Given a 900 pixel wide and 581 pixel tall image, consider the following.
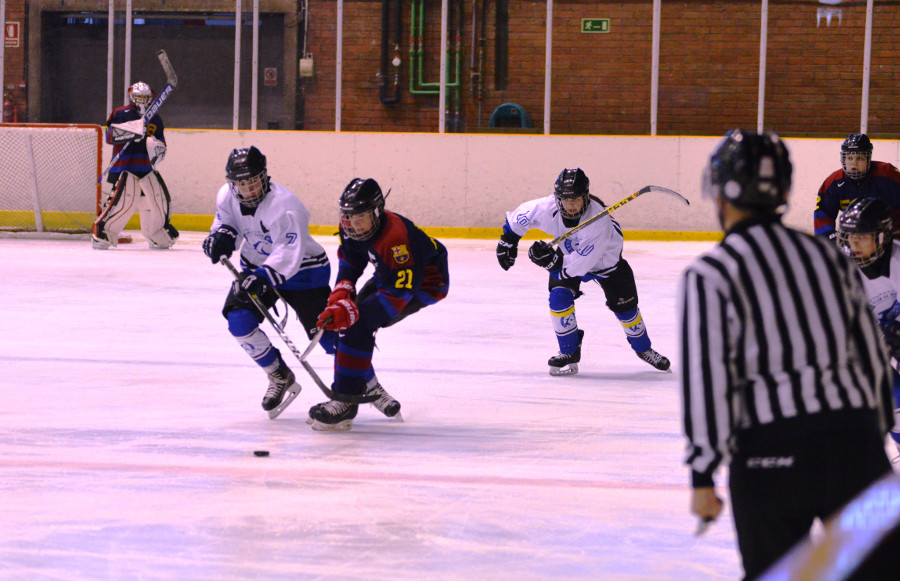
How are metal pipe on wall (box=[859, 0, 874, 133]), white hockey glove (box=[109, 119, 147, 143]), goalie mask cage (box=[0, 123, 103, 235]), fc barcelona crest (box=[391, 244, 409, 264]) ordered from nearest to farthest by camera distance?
fc barcelona crest (box=[391, 244, 409, 264]) < white hockey glove (box=[109, 119, 147, 143]) < goalie mask cage (box=[0, 123, 103, 235]) < metal pipe on wall (box=[859, 0, 874, 133])

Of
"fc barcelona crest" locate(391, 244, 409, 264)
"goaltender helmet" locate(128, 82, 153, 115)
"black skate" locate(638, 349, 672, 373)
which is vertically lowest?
"black skate" locate(638, 349, 672, 373)

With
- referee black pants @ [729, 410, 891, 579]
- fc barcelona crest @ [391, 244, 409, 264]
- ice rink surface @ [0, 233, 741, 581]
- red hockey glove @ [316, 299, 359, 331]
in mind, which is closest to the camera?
referee black pants @ [729, 410, 891, 579]

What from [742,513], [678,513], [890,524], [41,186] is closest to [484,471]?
[678,513]

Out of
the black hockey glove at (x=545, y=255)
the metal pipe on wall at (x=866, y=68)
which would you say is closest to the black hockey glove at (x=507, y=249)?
the black hockey glove at (x=545, y=255)

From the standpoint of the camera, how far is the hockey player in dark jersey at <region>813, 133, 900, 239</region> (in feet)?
17.7

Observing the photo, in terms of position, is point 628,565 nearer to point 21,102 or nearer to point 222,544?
point 222,544

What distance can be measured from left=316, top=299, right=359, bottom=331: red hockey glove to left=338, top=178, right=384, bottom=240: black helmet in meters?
0.25

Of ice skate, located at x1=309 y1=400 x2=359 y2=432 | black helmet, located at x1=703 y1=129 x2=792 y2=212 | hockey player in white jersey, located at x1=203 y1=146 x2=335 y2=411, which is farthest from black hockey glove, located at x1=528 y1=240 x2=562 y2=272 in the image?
black helmet, located at x1=703 y1=129 x2=792 y2=212

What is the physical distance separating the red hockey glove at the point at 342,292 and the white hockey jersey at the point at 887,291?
1.59 metres

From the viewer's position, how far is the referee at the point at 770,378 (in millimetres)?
1616

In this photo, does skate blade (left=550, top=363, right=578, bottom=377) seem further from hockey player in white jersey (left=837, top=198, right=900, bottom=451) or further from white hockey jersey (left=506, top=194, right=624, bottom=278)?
hockey player in white jersey (left=837, top=198, right=900, bottom=451)

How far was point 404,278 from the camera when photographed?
12.4 feet

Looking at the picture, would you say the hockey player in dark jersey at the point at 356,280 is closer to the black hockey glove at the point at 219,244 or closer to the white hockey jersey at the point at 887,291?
the black hockey glove at the point at 219,244

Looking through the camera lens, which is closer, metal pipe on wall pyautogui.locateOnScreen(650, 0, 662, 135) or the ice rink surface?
the ice rink surface
